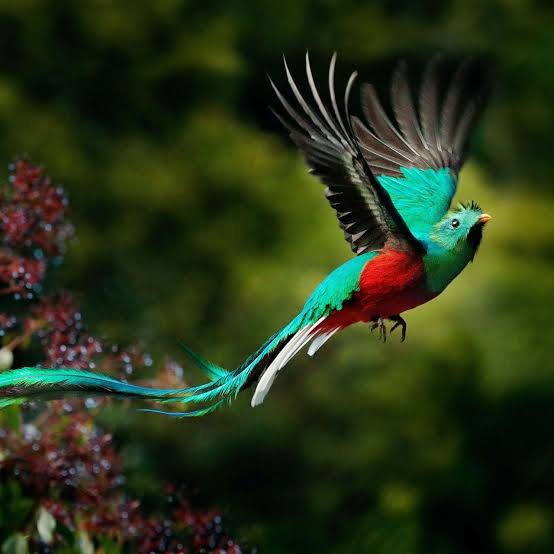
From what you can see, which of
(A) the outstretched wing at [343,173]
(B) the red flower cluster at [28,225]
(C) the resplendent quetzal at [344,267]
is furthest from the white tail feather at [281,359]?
(B) the red flower cluster at [28,225]

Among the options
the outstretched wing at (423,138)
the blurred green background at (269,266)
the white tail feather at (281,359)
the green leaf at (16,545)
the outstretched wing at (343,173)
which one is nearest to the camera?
the white tail feather at (281,359)

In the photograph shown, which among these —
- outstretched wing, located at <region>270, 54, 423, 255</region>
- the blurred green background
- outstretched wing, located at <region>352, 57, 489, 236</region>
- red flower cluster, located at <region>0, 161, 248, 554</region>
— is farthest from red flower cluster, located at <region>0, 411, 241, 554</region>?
the blurred green background

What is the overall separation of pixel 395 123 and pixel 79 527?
78 cm

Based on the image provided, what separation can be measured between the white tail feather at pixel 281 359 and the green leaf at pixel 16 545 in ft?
1.39

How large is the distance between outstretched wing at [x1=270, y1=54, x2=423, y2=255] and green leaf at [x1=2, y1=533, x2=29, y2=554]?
593 millimetres

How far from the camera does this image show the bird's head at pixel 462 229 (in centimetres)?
174

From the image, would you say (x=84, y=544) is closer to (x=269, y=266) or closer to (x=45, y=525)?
(x=45, y=525)

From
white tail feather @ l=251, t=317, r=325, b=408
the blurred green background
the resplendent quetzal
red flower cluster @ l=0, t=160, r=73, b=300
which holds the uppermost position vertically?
the blurred green background

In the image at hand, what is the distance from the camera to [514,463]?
563cm

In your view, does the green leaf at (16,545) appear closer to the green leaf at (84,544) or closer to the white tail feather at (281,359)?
the green leaf at (84,544)

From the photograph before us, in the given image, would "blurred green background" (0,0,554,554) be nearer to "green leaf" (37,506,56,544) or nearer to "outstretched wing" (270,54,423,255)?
"green leaf" (37,506,56,544)

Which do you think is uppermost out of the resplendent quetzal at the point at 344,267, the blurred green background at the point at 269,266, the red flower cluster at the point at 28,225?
the blurred green background at the point at 269,266

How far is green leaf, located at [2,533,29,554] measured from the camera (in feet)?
5.77

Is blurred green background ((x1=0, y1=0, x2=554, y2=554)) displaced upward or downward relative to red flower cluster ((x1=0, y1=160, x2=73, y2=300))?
upward
